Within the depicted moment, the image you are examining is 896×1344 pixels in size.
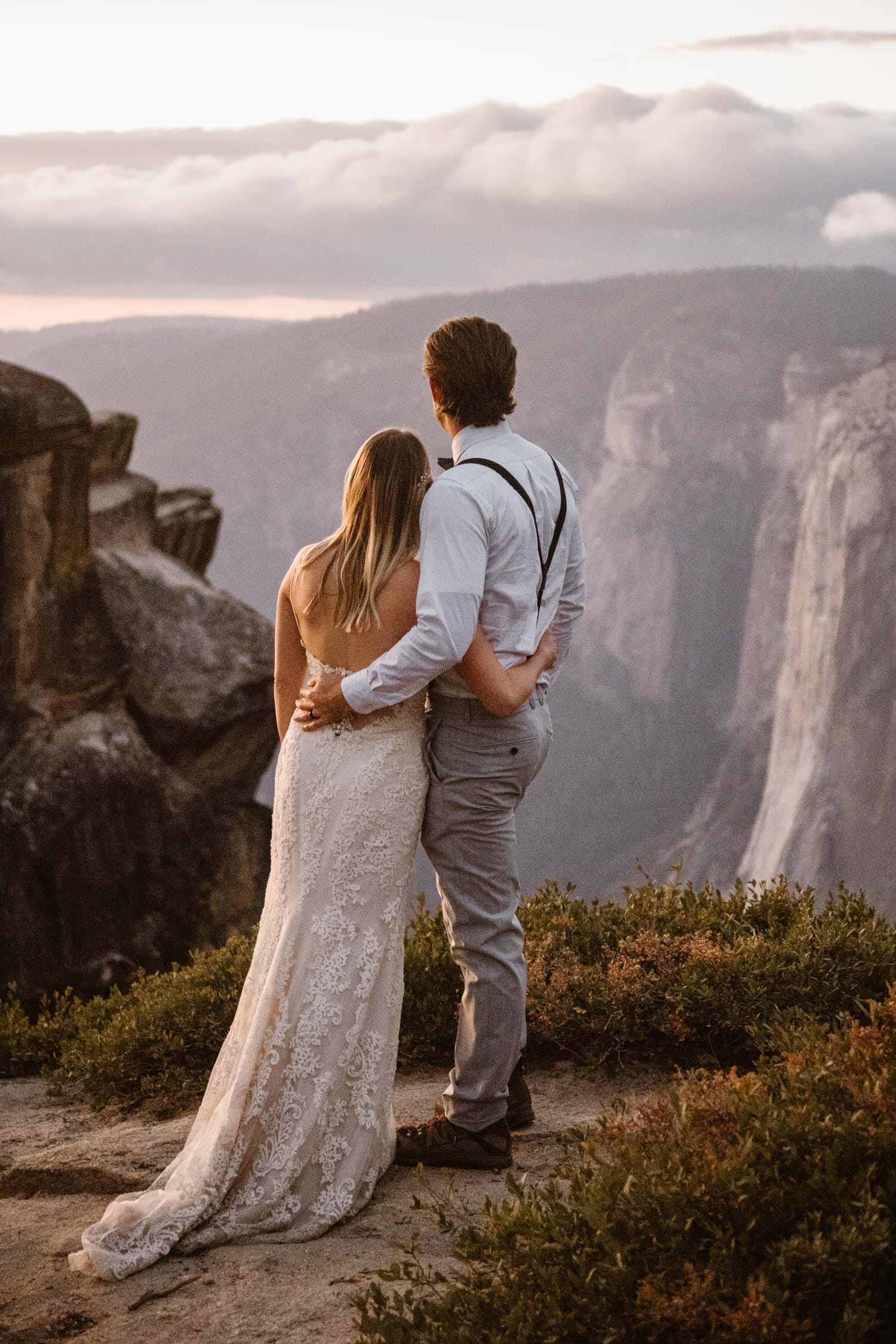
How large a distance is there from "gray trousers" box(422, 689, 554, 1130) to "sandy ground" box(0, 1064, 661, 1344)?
45 cm

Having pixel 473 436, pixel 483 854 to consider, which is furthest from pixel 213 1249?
pixel 473 436

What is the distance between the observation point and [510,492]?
13.5ft

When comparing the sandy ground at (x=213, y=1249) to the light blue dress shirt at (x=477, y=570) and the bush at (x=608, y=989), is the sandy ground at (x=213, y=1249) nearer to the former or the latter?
the bush at (x=608, y=989)

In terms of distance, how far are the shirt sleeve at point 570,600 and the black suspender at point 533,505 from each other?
0.16m

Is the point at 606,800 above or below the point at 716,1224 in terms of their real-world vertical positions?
below

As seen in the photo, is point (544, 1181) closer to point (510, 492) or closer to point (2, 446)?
point (510, 492)

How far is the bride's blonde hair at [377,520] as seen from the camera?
4.07m

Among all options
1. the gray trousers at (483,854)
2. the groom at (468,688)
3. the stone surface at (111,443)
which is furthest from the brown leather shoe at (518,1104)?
the stone surface at (111,443)

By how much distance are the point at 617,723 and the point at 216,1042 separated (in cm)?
8112

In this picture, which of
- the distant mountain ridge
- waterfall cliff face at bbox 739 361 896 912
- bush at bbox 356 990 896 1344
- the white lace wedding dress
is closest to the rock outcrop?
the white lace wedding dress

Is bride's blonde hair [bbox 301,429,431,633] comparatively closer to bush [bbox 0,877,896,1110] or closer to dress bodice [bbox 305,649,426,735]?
dress bodice [bbox 305,649,426,735]

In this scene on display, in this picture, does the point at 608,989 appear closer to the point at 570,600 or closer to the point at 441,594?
the point at 570,600

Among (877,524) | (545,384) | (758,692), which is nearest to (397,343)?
(545,384)

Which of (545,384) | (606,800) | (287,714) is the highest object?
(545,384)
